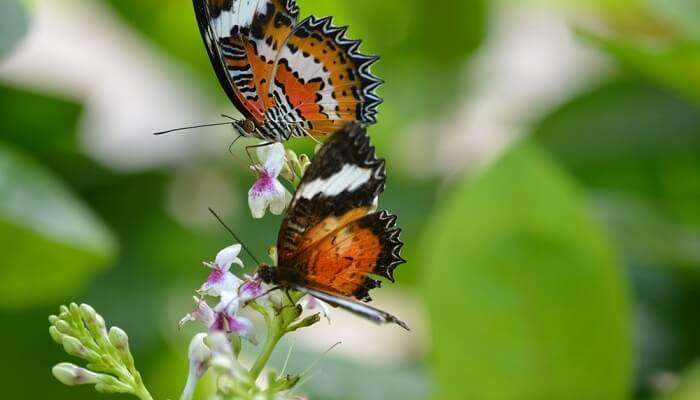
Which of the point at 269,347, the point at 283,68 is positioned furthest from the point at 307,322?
the point at 283,68

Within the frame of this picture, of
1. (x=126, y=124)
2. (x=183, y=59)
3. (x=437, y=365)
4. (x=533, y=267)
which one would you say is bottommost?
(x=437, y=365)

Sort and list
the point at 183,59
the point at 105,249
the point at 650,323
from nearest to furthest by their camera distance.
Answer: the point at 105,249 → the point at 650,323 → the point at 183,59

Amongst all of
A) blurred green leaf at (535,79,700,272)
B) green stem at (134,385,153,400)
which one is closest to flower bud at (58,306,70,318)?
green stem at (134,385,153,400)

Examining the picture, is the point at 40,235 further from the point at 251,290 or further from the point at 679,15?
the point at 679,15

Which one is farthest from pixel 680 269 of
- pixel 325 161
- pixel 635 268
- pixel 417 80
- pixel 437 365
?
pixel 325 161

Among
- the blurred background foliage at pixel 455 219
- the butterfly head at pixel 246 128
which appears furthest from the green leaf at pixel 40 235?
the butterfly head at pixel 246 128

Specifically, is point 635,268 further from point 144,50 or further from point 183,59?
point 144,50

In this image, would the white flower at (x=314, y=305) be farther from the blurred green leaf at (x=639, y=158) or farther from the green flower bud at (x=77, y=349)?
the blurred green leaf at (x=639, y=158)
